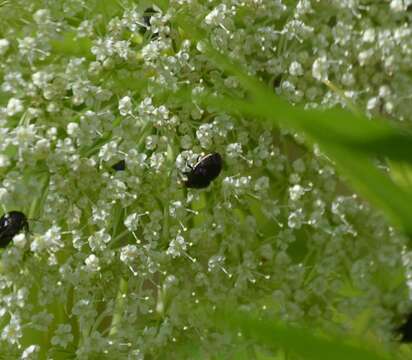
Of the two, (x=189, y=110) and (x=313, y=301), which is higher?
(x=189, y=110)

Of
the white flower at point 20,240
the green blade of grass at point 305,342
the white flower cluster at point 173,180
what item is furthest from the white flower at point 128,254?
the green blade of grass at point 305,342

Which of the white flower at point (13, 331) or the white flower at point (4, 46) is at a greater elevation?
the white flower at point (4, 46)

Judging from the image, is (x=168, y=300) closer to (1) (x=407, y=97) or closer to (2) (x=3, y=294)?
(2) (x=3, y=294)

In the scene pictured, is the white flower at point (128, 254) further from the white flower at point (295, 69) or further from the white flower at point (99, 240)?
the white flower at point (295, 69)

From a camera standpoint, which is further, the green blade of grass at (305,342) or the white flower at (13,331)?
the white flower at (13,331)

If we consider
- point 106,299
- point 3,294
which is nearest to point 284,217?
point 106,299

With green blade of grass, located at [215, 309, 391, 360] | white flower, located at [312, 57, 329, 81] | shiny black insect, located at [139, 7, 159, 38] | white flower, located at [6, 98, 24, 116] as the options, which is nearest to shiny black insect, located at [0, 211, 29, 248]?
white flower, located at [6, 98, 24, 116]

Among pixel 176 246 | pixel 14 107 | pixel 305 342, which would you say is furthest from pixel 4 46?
pixel 305 342
